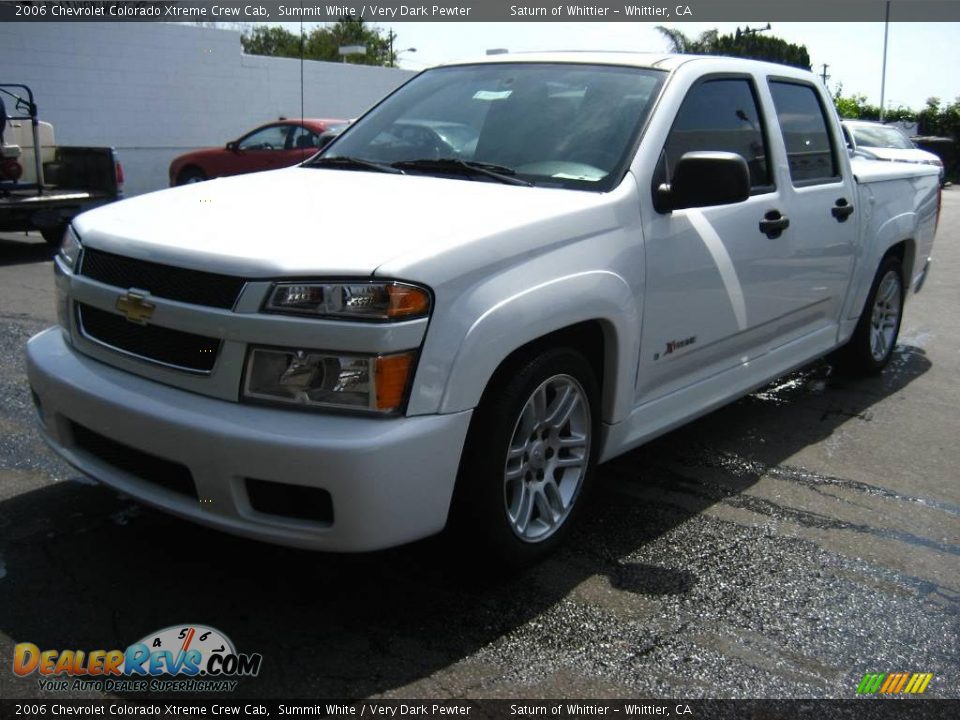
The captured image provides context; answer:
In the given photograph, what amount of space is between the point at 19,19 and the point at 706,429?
16902 millimetres

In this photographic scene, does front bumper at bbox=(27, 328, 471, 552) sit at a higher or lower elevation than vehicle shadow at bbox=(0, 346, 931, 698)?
higher

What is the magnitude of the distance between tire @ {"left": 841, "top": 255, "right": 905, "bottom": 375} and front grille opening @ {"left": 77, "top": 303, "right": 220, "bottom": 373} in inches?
170

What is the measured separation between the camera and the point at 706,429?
5.24 metres

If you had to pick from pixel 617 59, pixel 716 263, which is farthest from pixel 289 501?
pixel 617 59

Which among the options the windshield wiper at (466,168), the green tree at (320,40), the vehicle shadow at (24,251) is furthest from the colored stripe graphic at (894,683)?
the green tree at (320,40)

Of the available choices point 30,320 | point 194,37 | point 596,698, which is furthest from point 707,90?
point 194,37

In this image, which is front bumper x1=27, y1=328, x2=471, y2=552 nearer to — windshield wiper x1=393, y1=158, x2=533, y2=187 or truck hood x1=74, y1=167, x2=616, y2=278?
truck hood x1=74, y1=167, x2=616, y2=278

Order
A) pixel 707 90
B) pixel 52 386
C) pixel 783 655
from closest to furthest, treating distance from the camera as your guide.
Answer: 1. pixel 783 655
2. pixel 52 386
3. pixel 707 90

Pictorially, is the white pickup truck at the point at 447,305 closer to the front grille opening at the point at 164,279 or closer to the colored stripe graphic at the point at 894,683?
the front grille opening at the point at 164,279

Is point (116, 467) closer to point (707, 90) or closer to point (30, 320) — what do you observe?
point (707, 90)

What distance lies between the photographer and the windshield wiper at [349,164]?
4096mm

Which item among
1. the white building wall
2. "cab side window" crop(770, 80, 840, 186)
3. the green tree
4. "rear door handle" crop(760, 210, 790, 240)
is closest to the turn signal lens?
"rear door handle" crop(760, 210, 790, 240)

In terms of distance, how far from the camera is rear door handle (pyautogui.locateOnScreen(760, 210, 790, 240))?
436 centimetres

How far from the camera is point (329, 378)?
2.81m
